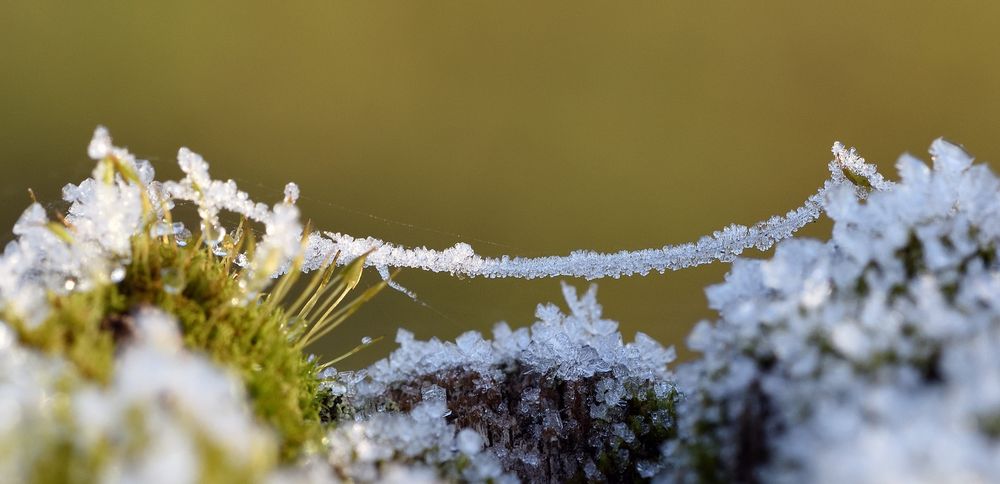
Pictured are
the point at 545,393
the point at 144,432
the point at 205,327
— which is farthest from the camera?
the point at 545,393

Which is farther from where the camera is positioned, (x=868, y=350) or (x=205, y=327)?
(x=205, y=327)

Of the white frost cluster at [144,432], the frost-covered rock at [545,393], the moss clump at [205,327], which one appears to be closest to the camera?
the white frost cluster at [144,432]

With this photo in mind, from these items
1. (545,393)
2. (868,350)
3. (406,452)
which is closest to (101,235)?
(406,452)

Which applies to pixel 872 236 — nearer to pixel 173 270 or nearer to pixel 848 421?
pixel 848 421

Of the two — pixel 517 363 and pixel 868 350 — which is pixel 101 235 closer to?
pixel 517 363

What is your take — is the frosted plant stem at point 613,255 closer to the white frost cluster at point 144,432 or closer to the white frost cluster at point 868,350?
the white frost cluster at point 868,350

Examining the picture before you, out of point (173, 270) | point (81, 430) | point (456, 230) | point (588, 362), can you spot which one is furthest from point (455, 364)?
point (456, 230)

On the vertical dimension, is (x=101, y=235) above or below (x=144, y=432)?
above

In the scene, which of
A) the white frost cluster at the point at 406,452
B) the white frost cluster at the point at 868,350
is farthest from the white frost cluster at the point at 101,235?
the white frost cluster at the point at 868,350
